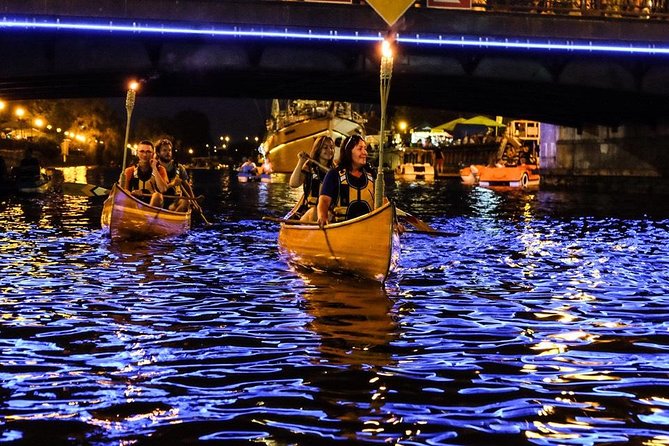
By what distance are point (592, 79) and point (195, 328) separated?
30.4 m

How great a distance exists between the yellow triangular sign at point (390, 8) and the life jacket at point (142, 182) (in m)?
7.56

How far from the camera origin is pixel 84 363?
789 centimetres

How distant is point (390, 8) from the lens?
26875 mm

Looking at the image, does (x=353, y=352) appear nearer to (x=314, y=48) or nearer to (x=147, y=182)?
(x=147, y=182)

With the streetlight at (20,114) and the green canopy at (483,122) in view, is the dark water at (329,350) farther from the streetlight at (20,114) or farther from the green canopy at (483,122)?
the green canopy at (483,122)

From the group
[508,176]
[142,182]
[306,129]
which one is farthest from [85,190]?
[306,129]

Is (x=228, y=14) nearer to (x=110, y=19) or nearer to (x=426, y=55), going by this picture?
(x=110, y=19)

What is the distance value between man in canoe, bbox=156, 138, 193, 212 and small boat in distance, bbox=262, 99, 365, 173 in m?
55.0

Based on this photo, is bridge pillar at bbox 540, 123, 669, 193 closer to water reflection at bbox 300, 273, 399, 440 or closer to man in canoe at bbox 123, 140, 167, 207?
man in canoe at bbox 123, 140, 167, 207

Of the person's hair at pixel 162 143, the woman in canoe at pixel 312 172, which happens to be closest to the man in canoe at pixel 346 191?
the woman in canoe at pixel 312 172

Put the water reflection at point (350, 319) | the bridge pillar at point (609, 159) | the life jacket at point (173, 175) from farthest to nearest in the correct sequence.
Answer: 1. the bridge pillar at point (609, 159)
2. the life jacket at point (173, 175)
3. the water reflection at point (350, 319)

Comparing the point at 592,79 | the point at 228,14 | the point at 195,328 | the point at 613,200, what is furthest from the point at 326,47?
the point at 195,328

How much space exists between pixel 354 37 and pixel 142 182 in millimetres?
13174

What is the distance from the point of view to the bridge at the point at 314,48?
31094mm
